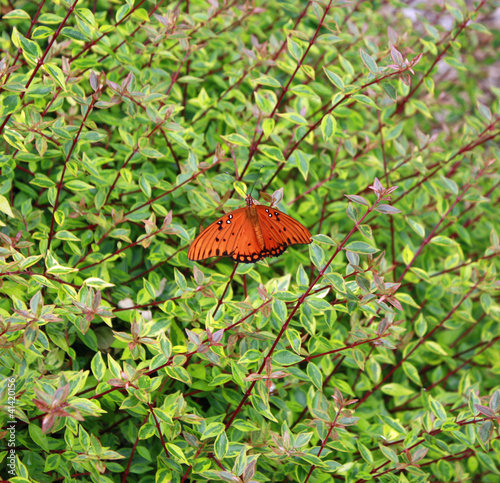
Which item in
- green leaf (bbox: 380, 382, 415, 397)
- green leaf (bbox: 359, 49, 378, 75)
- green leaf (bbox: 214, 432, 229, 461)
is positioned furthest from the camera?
green leaf (bbox: 380, 382, 415, 397)

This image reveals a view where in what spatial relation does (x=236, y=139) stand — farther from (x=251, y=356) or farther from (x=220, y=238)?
(x=251, y=356)

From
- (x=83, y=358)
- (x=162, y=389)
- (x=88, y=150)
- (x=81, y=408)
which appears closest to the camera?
(x=81, y=408)

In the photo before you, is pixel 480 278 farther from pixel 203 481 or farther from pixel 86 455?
pixel 86 455

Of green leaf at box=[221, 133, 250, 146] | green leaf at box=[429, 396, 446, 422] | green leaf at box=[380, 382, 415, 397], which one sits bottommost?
green leaf at box=[380, 382, 415, 397]

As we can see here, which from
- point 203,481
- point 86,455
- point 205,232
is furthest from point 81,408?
point 205,232

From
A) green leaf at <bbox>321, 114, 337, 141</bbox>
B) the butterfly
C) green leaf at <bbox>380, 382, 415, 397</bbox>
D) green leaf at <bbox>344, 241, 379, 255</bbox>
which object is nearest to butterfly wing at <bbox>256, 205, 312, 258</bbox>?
the butterfly

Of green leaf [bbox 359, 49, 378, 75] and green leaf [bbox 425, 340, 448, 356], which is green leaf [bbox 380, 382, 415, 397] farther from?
green leaf [bbox 359, 49, 378, 75]

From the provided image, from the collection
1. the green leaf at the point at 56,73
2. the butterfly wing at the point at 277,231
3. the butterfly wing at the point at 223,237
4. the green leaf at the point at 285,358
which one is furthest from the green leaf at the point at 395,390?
the green leaf at the point at 56,73

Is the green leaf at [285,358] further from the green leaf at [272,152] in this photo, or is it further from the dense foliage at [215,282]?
the green leaf at [272,152]

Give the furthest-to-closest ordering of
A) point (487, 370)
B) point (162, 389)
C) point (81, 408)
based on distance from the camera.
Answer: point (487, 370) → point (162, 389) → point (81, 408)
